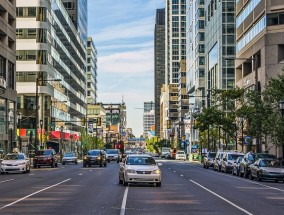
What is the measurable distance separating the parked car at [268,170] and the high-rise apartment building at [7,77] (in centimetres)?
4162

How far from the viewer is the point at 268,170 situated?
38.4 metres

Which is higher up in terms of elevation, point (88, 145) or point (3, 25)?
point (3, 25)

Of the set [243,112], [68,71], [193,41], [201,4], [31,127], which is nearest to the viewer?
[243,112]

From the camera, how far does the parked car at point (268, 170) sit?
38312 mm

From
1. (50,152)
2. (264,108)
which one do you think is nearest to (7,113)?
(50,152)

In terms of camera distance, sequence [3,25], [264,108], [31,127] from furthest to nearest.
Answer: [31,127] < [3,25] < [264,108]

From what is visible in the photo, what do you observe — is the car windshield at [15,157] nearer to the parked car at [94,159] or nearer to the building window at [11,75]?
the parked car at [94,159]

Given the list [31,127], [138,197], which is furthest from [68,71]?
Result: [138,197]

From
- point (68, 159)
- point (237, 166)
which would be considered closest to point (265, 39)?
point (68, 159)

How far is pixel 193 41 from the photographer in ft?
536

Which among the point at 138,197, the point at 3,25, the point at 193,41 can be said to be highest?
the point at 193,41

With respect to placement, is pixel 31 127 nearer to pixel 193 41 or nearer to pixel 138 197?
pixel 193 41

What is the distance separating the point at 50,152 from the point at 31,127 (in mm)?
43587

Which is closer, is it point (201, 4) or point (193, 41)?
point (201, 4)
